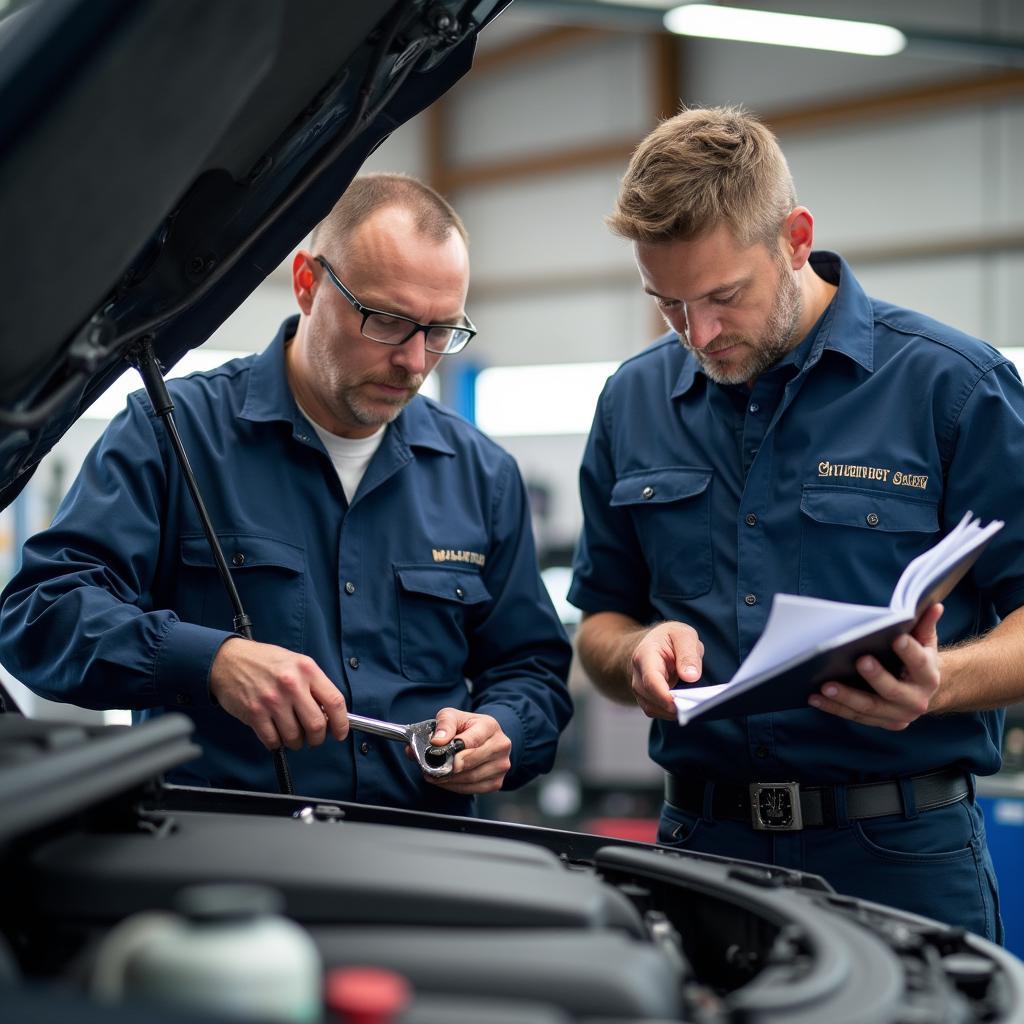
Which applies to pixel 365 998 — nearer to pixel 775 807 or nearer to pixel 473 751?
pixel 473 751

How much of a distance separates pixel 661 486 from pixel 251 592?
0.59 meters

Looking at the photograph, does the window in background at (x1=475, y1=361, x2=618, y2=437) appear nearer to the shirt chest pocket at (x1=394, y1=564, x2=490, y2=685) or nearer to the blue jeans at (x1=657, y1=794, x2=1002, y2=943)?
the shirt chest pocket at (x1=394, y1=564, x2=490, y2=685)

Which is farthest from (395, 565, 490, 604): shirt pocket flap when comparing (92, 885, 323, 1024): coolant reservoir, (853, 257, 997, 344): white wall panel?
(853, 257, 997, 344): white wall panel

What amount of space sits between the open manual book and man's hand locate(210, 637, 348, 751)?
1.30 feet

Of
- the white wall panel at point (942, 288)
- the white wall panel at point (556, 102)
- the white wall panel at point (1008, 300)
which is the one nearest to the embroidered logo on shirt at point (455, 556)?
the white wall panel at point (942, 288)

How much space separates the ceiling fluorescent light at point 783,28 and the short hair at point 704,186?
8.87ft

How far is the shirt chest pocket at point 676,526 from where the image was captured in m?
1.74

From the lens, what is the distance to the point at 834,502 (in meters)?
1.65

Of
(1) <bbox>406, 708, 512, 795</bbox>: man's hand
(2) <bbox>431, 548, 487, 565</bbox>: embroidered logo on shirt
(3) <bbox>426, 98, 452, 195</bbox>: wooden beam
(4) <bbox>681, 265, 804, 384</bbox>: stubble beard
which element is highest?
(3) <bbox>426, 98, 452, 195</bbox>: wooden beam

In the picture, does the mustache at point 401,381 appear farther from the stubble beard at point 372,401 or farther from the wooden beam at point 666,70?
the wooden beam at point 666,70

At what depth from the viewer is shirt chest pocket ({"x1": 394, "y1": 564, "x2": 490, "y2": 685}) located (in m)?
Result: 1.75

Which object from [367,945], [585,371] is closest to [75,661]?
[367,945]

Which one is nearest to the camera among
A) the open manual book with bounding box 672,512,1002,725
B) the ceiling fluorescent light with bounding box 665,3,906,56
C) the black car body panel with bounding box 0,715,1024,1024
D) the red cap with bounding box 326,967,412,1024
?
the red cap with bounding box 326,967,412,1024

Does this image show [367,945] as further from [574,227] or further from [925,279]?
[574,227]
